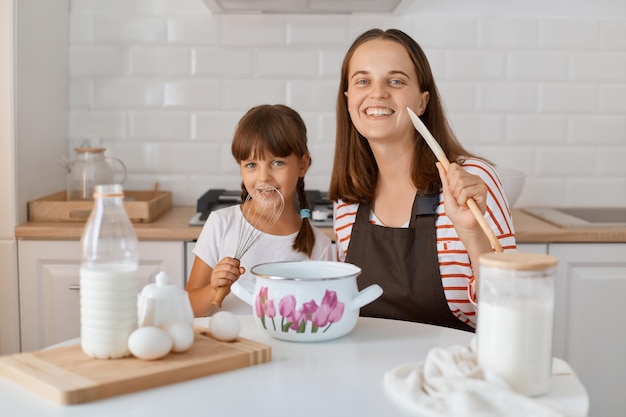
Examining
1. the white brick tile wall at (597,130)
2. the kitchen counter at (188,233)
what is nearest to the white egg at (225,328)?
the kitchen counter at (188,233)

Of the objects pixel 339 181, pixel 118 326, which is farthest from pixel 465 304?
pixel 118 326

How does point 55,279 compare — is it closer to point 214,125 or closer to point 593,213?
point 214,125

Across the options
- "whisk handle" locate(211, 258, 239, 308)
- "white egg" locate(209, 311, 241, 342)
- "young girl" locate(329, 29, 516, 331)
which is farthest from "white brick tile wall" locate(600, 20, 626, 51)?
"white egg" locate(209, 311, 241, 342)

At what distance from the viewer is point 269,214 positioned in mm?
2080

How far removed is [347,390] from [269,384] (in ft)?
0.35

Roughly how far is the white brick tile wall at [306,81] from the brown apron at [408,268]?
1.13 metres

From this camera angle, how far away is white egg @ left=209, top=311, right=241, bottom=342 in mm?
1278

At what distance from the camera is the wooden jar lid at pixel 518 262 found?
1.04m

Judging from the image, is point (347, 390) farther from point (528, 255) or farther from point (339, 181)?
point (339, 181)

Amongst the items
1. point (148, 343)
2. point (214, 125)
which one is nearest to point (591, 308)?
point (214, 125)

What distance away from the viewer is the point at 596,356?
2537mm

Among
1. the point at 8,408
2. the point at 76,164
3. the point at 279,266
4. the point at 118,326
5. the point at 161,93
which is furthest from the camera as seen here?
the point at 161,93

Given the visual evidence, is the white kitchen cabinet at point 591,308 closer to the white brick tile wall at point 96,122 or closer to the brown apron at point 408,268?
the brown apron at point 408,268

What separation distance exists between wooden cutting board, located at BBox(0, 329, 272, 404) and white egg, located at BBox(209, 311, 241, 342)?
1 cm
